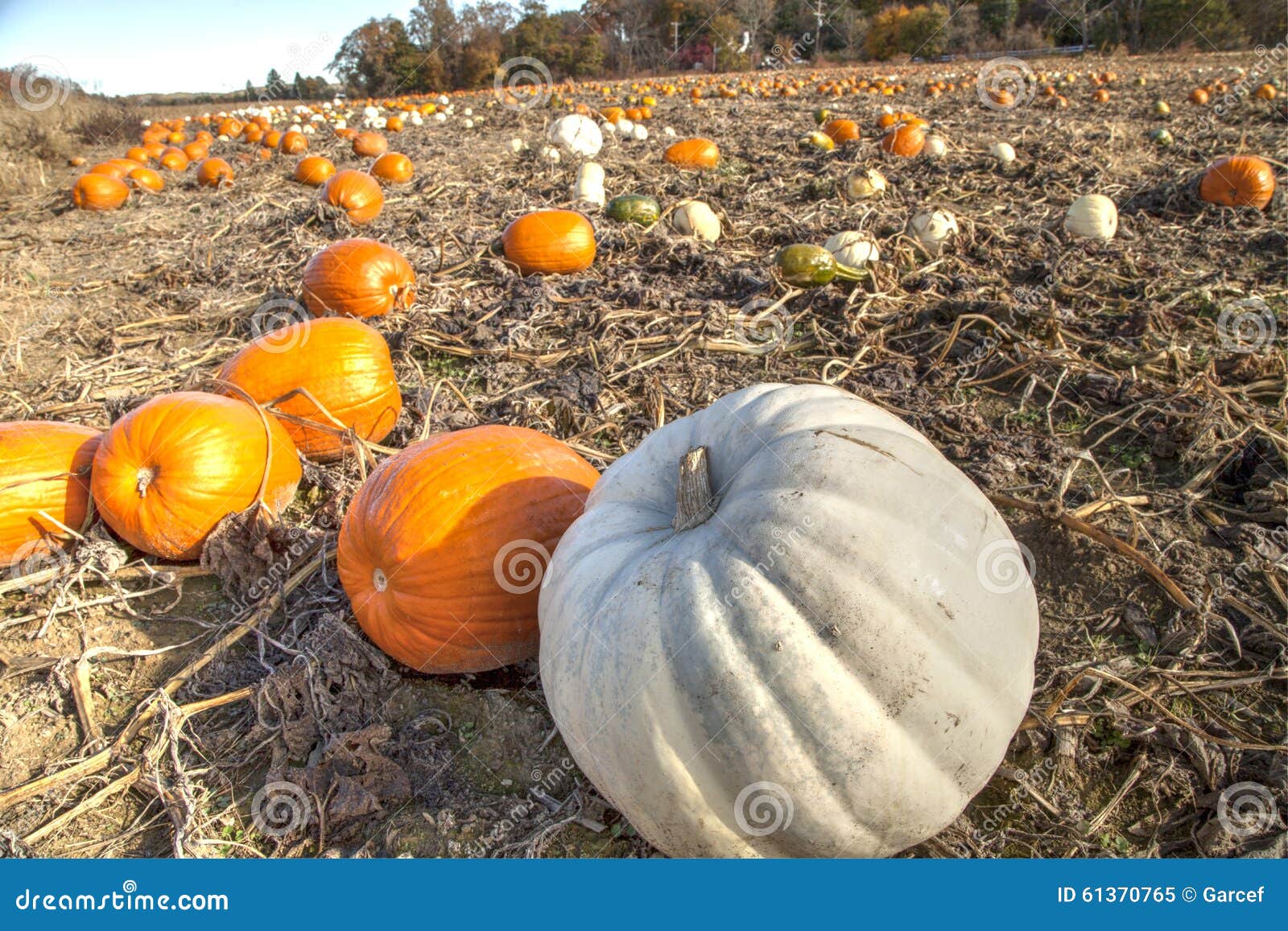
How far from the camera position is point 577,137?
11.3m

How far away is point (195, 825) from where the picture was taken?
2.13 m

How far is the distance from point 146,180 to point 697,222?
34.0 ft

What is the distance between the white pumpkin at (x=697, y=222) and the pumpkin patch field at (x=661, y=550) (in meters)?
0.49

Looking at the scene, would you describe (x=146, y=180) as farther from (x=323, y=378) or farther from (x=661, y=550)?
(x=661, y=550)

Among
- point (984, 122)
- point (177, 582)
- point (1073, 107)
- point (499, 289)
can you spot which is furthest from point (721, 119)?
point (177, 582)

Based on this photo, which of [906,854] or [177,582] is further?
[177,582]

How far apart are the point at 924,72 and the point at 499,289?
91.1 ft

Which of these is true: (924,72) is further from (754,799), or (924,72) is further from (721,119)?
(754,799)

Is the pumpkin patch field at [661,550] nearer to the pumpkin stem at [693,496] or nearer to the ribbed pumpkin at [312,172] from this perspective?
the pumpkin stem at [693,496]

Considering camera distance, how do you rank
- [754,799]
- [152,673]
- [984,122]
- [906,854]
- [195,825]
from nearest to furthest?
[754,799]
[906,854]
[195,825]
[152,673]
[984,122]

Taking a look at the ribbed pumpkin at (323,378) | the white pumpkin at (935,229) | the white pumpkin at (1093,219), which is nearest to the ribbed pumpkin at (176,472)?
the ribbed pumpkin at (323,378)

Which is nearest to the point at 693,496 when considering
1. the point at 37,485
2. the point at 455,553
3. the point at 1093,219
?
the point at 455,553

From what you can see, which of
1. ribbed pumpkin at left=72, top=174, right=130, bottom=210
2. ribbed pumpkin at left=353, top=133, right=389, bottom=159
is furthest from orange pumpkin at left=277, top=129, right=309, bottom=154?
ribbed pumpkin at left=72, top=174, right=130, bottom=210

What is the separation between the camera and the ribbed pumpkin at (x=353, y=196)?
8.26 m
